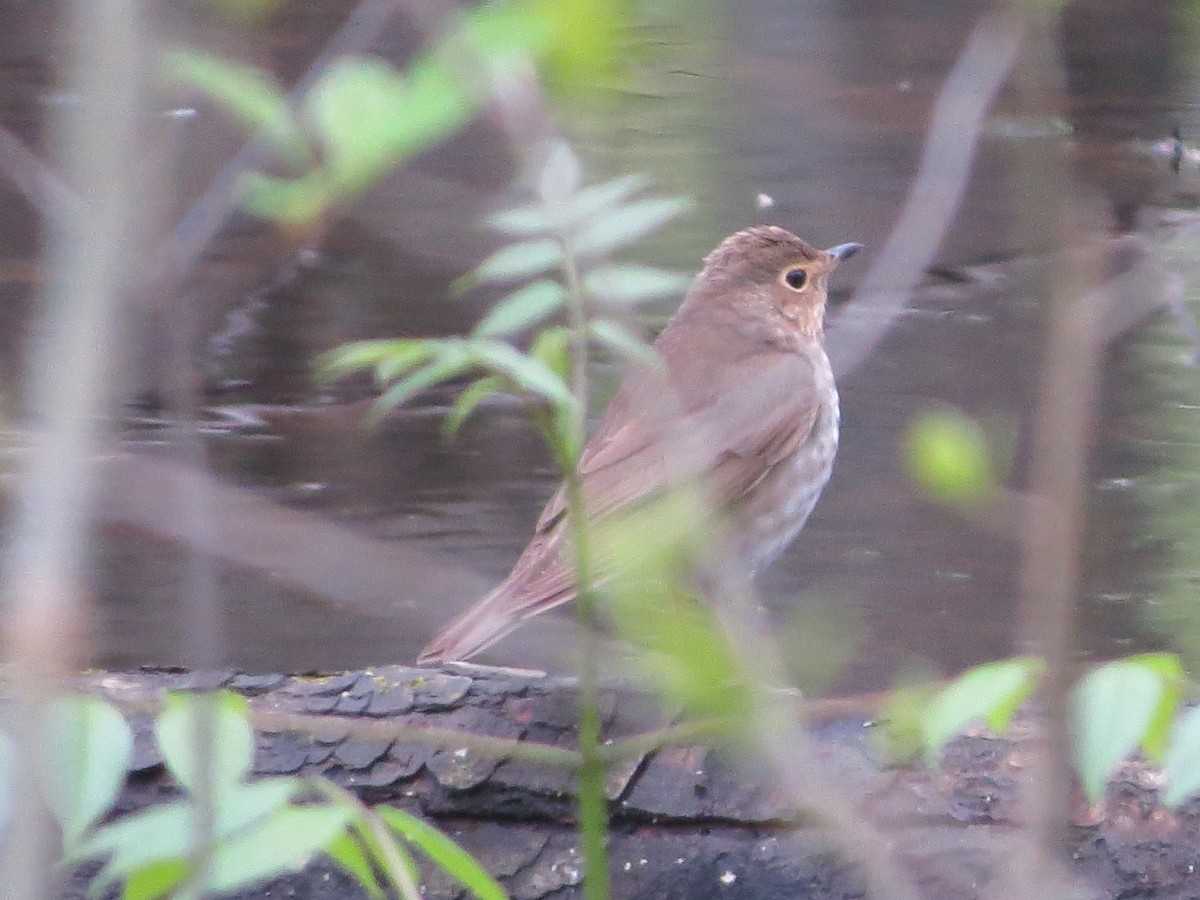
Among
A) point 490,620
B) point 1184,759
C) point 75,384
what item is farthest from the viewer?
point 490,620

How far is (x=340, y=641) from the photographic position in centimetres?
443

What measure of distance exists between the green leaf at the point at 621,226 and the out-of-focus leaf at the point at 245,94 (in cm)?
25

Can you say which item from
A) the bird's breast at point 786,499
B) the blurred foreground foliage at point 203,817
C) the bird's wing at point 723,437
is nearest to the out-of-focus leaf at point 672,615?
the blurred foreground foliage at point 203,817

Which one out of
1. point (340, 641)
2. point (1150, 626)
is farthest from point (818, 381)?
point (340, 641)

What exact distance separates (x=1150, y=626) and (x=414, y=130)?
3.20m

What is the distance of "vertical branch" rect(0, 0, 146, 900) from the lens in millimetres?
1068

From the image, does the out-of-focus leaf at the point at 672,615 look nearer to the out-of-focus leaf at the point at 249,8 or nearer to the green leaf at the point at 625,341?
the green leaf at the point at 625,341

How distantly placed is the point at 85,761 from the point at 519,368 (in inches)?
17.2

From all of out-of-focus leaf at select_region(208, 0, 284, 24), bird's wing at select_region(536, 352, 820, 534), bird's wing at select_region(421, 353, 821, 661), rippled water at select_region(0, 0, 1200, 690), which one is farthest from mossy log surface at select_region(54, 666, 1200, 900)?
out-of-focus leaf at select_region(208, 0, 284, 24)

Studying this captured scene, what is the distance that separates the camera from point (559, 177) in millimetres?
1654

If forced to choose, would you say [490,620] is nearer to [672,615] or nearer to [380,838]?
[380,838]

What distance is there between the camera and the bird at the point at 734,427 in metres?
3.99

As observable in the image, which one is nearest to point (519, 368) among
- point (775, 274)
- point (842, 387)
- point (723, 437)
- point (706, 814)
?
point (706, 814)

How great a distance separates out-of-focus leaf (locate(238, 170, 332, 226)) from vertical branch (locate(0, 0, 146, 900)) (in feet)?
1.27
